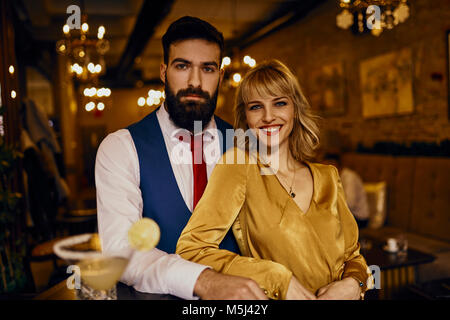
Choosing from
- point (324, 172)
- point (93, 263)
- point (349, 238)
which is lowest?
point (349, 238)

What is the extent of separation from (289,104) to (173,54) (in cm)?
45

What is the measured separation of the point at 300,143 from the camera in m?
1.49

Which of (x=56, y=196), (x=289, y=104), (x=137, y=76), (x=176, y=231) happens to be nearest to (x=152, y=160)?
(x=176, y=231)

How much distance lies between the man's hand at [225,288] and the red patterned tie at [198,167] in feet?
1.06

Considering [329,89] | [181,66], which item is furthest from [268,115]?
[329,89]

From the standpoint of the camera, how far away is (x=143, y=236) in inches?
30.3

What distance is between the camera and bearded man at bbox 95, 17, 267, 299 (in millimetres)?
1095

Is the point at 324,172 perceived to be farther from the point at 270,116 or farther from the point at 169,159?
the point at 169,159

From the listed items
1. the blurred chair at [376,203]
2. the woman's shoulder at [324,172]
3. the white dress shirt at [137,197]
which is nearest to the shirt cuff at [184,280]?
the white dress shirt at [137,197]

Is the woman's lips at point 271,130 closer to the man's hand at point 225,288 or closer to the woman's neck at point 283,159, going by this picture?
the woman's neck at point 283,159

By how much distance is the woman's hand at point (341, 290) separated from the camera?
1.14 m

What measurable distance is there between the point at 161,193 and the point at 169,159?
0.12 metres

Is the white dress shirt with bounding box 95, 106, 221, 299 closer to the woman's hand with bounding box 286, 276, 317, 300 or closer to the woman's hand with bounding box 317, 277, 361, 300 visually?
the woman's hand with bounding box 286, 276, 317, 300

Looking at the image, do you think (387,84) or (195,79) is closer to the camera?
(195,79)
